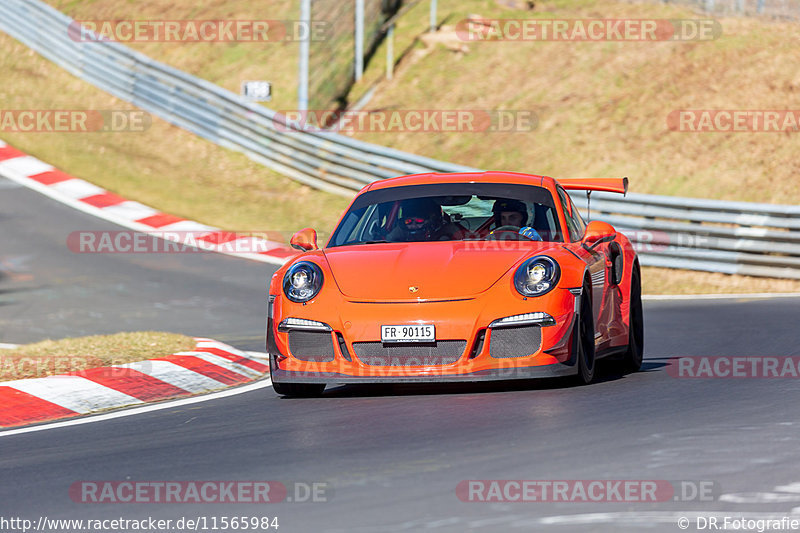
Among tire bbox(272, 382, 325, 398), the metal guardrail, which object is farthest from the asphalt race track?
the metal guardrail

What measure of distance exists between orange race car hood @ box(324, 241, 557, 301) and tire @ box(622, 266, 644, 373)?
1199 mm

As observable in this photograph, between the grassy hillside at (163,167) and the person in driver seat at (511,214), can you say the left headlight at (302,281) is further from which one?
the grassy hillside at (163,167)

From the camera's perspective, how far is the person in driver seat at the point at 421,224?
805cm

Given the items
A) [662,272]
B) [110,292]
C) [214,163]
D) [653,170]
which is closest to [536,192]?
[110,292]

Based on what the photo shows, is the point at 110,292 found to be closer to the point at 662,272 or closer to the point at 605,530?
the point at 662,272

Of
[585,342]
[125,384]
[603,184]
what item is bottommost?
[125,384]

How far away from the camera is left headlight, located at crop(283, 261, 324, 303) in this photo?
24.2 feet

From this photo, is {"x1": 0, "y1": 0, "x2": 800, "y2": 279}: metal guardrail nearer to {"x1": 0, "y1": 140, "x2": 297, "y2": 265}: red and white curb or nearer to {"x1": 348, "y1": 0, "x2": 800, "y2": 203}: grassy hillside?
{"x1": 348, "y1": 0, "x2": 800, "y2": 203}: grassy hillside

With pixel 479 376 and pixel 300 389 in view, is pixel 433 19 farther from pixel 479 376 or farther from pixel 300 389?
pixel 479 376

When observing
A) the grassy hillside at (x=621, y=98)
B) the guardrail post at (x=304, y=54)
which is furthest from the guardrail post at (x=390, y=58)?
the guardrail post at (x=304, y=54)

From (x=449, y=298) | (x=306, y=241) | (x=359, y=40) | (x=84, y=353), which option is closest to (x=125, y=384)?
(x=84, y=353)

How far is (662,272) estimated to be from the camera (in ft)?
55.4

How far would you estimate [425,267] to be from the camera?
734 centimetres

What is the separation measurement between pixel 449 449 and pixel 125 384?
3453mm
